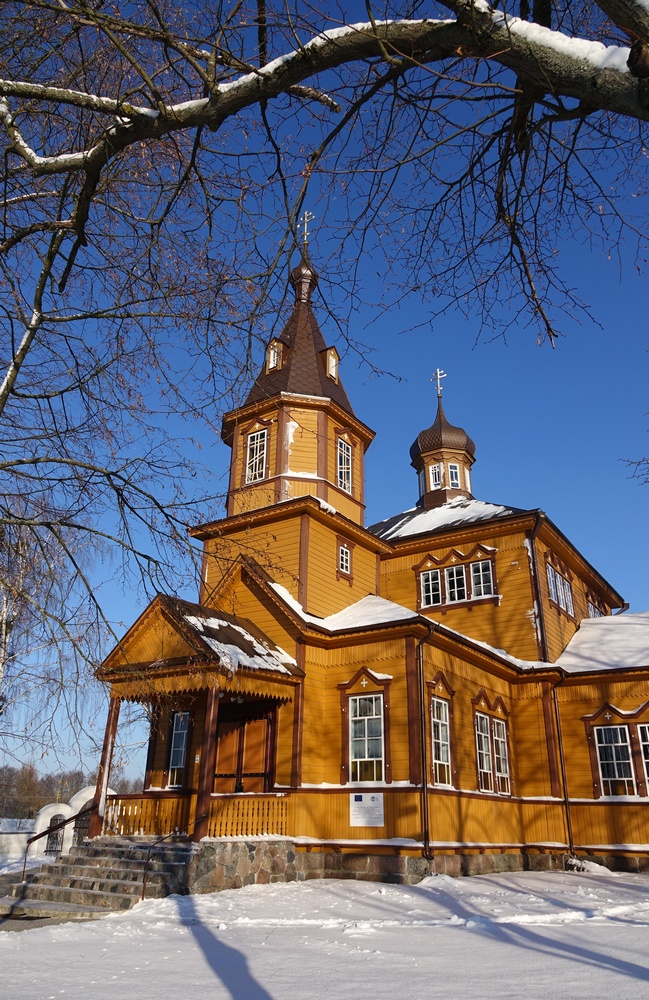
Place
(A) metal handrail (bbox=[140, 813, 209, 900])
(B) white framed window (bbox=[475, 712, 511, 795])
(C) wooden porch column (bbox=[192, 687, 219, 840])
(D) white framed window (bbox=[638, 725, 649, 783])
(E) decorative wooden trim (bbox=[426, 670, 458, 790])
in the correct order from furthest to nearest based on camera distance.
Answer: (D) white framed window (bbox=[638, 725, 649, 783]) → (B) white framed window (bbox=[475, 712, 511, 795]) → (E) decorative wooden trim (bbox=[426, 670, 458, 790]) → (C) wooden porch column (bbox=[192, 687, 219, 840]) → (A) metal handrail (bbox=[140, 813, 209, 900])

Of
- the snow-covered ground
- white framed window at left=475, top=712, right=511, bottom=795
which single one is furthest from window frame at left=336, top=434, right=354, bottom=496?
the snow-covered ground

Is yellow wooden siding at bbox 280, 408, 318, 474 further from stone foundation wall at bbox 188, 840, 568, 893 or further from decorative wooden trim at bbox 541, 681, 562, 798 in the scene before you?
stone foundation wall at bbox 188, 840, 568, 893

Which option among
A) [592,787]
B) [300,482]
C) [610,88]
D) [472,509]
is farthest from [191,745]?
[610,88]

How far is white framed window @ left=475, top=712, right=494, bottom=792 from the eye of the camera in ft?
51.9

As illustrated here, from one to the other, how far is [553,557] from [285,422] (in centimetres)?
828

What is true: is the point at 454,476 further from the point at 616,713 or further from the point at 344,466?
the point at 616,713

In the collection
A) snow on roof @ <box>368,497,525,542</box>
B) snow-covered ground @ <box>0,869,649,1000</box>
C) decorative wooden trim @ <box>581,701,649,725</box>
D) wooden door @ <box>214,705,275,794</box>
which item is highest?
snow on roof @ <box>368,497,525,542</box>

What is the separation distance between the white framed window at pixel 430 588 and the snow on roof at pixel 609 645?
352cm

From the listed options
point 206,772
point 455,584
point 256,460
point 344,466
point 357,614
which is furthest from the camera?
point 455,584

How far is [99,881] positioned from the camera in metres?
10.6

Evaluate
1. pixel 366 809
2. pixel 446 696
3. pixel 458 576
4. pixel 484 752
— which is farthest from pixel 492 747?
pixel 458 576

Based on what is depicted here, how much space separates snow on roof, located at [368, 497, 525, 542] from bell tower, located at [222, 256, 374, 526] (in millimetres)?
2783

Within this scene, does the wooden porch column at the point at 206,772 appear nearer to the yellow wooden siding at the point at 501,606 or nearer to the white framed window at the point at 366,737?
the white framed window at the point at 366,737

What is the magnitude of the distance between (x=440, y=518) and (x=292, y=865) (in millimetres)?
11497
